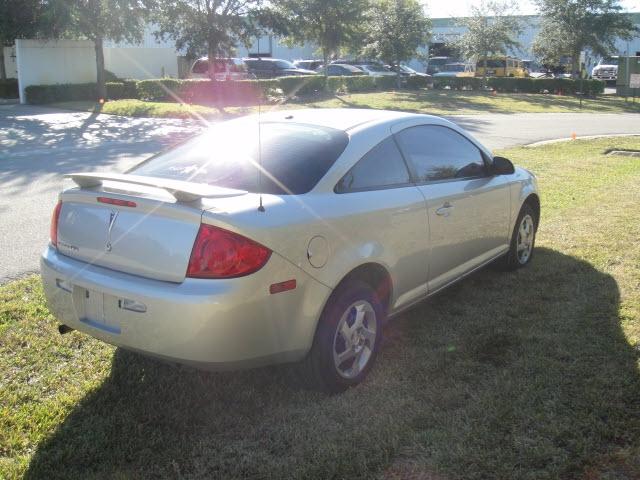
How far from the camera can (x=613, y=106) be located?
1149 inches

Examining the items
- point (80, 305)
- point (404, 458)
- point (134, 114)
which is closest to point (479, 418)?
point (404, 458)

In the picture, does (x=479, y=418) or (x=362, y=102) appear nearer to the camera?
(x=479, y=418)

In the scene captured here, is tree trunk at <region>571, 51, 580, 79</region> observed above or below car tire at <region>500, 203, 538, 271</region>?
above

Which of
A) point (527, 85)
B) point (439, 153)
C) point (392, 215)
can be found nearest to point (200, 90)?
point (527, 85)

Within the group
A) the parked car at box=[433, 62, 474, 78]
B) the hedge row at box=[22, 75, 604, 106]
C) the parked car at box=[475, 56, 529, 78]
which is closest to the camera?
the hedge row at box=[22, 75, 604, 106]

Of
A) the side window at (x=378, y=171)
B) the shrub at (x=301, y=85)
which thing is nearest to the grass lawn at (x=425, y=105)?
the shrub at (x=301, y=85)

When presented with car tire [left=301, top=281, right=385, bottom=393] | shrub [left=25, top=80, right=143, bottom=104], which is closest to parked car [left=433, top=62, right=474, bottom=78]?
shrub [left=25, top=80, right=143, bottom=104]

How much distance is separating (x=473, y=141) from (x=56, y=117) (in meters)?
18.0

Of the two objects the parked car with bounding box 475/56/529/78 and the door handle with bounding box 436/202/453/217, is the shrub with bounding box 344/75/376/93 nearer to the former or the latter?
the parked car with bounding box 475/56/529/78

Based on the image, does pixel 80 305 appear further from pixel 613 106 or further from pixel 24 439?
pixel 613 106

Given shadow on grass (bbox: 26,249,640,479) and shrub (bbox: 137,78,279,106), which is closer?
shadow on grass (bbox: 26,249,640,479)

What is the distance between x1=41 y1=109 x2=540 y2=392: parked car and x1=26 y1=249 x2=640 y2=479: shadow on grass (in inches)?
11.4

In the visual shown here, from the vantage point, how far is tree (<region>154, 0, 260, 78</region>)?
23750 millimetres

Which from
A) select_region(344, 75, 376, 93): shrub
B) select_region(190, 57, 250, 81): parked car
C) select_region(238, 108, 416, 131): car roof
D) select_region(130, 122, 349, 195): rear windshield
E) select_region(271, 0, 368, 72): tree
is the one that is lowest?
select_region(130, 122, 349, 195): rear windshield
